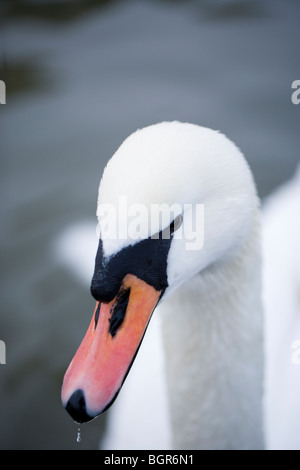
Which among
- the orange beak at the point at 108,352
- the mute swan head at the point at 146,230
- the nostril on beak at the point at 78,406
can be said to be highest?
the mute swan head at the point at 146,230

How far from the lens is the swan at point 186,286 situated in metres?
1.13

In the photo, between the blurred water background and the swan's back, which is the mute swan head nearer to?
the swan's back

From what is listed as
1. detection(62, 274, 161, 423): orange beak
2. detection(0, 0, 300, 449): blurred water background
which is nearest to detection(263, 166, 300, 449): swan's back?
detection(0, 0, 300, 449): blurred water background

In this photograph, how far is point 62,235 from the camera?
2920 mm

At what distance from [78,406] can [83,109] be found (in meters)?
2.49

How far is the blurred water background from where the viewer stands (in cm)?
262

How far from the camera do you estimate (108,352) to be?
3.91ft

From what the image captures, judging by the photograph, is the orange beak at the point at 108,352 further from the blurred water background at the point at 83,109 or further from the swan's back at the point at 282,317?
the blurred water background at the point at 83,109

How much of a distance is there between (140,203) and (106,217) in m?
0.07

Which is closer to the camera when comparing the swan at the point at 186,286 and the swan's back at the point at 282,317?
the swan at the point at 186,286

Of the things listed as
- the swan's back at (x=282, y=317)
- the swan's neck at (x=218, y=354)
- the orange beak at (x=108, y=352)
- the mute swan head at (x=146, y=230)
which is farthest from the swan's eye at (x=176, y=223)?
the swan's back at (x=282, y=317)

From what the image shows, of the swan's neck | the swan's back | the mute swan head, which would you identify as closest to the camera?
the mute swan head
